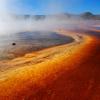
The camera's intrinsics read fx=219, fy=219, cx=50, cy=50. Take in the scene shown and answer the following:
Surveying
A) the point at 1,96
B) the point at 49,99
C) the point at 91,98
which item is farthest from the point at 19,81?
the point at 91,98

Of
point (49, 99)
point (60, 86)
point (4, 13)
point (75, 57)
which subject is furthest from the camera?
point (4, 13)

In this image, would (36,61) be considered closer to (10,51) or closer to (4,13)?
(10,51)

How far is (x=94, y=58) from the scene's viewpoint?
991cm

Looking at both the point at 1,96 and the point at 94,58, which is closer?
the point at 1,96

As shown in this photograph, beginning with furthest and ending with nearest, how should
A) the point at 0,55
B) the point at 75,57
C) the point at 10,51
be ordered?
1. the point at 10,51
2. the point at 0,55
3. the point at 75,57

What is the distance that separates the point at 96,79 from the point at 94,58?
272 centimetres

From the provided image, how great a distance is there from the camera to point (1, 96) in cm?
614

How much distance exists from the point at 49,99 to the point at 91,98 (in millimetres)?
1146

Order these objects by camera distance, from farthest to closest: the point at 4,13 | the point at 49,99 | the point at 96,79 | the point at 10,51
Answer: the point at 4,13 → the point at 10,51 → the point at 96,79 → the point at 49,99

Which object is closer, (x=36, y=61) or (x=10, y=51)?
(x=36, y=61)

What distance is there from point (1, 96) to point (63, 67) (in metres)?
3.13

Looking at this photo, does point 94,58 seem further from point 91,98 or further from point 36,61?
point 91,98

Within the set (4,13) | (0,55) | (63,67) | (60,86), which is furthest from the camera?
(4,13)

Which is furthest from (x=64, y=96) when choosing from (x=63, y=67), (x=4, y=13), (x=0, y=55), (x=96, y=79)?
(x=4, y=13)
